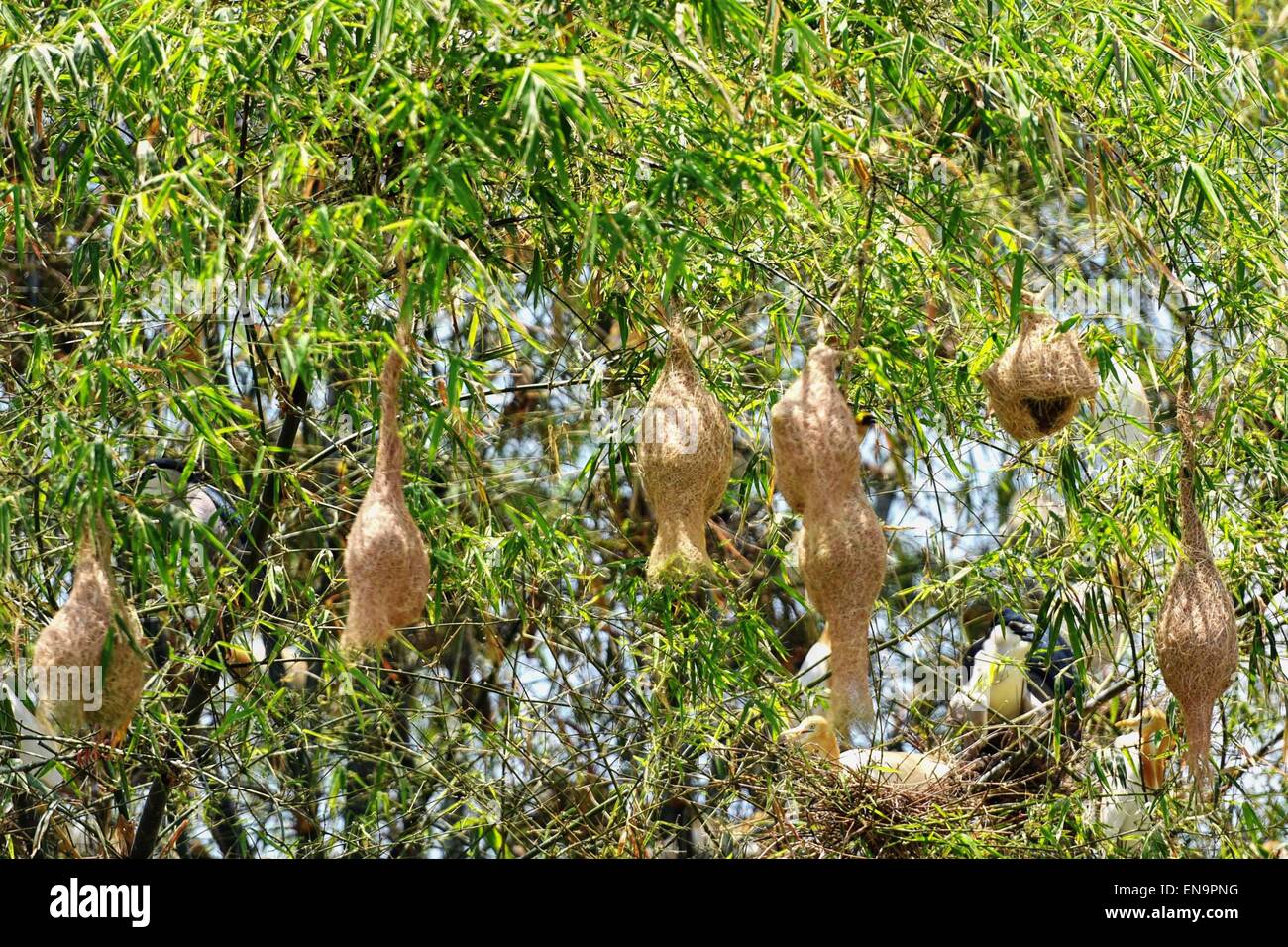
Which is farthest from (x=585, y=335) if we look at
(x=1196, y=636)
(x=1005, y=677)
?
(x=1196, y=636)

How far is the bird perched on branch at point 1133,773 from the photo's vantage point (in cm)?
321

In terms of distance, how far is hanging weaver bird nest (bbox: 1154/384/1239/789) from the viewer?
7.96ft

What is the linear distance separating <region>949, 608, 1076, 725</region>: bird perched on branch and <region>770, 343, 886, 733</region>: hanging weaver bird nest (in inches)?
52.7

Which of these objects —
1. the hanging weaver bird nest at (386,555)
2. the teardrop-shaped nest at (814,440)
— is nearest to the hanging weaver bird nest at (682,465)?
the teardrop-shaped nest at (814,440)

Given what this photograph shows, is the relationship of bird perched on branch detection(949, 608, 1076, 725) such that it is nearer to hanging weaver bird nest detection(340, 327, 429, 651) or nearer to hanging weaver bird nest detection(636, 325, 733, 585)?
hanging weaver bird nest detection(636, 325, 733, 585)

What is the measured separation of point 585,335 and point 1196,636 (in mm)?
2136

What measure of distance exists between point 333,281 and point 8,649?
0.89 metres

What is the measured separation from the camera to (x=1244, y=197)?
2.64m

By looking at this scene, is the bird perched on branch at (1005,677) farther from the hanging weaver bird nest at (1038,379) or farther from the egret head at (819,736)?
the hanging weaver bird nest at (1038,379)

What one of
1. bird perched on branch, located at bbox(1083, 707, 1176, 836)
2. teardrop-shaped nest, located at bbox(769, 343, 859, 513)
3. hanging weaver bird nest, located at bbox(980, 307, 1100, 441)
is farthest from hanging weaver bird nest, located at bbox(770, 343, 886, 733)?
bird perched on branch, located at bbox(1083, 707, 1176, 836)

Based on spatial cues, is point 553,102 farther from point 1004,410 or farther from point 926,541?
point 926,541

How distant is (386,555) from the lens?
2012 millimetres

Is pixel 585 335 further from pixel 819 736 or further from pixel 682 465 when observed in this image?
pixel 682 465

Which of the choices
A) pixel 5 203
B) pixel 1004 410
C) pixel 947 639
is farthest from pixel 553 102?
pixel 947 639
